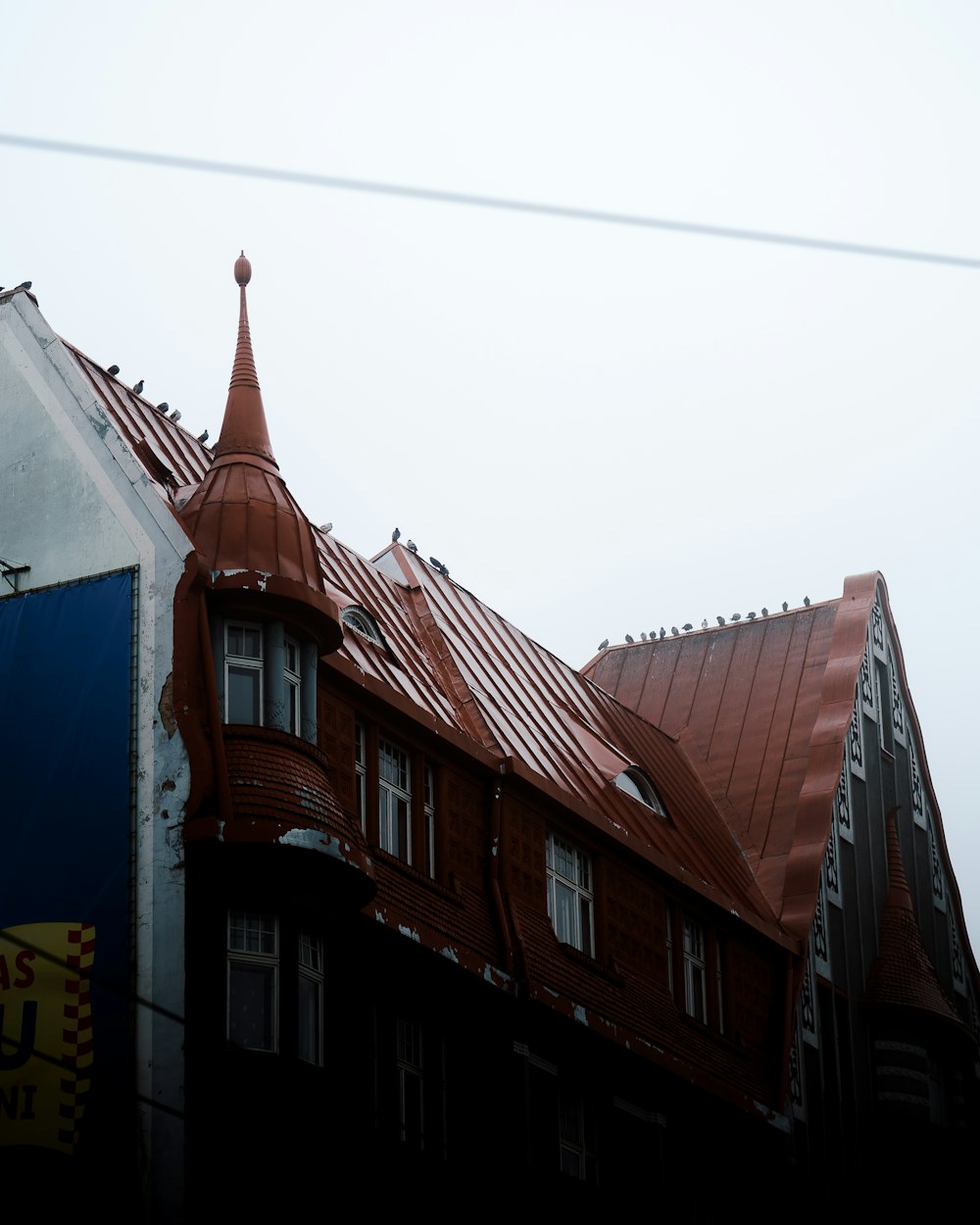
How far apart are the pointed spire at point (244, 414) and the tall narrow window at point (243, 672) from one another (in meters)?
2.50

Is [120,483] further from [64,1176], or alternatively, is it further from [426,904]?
[64,1176]

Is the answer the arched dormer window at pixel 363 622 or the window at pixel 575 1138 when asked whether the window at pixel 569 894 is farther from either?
the arched dormer window at pixel 363 622

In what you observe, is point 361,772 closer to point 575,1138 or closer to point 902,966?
point 575,1138

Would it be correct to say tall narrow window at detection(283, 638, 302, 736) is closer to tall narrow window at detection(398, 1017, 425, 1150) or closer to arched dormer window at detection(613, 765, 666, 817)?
tall narrow window at detection(398, 1017, 425, 1150)

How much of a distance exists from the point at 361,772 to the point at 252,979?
4373mm

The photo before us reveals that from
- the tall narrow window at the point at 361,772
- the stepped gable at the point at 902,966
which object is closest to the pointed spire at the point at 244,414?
the tall narrow window at the point at 361,772

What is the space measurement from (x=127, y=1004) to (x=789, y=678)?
2217 centimetres

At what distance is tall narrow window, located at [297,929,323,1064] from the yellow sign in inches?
84.8

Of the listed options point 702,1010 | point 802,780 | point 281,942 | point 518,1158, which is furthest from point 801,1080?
point 281,942

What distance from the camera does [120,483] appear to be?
26375 mm

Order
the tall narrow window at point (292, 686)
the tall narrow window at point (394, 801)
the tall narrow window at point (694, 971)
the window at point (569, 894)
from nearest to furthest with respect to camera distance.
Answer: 1. the tall narrow window at point (292, 686)
2. the tall narrow window at point (394, 801)
3. the window at point (569, 894)
4. the tall narrow window at point (694, 971)

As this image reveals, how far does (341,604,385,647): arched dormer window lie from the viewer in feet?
100.0

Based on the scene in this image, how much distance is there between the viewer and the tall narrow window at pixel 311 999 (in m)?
24.1

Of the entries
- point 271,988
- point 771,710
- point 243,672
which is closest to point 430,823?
point 243,672
